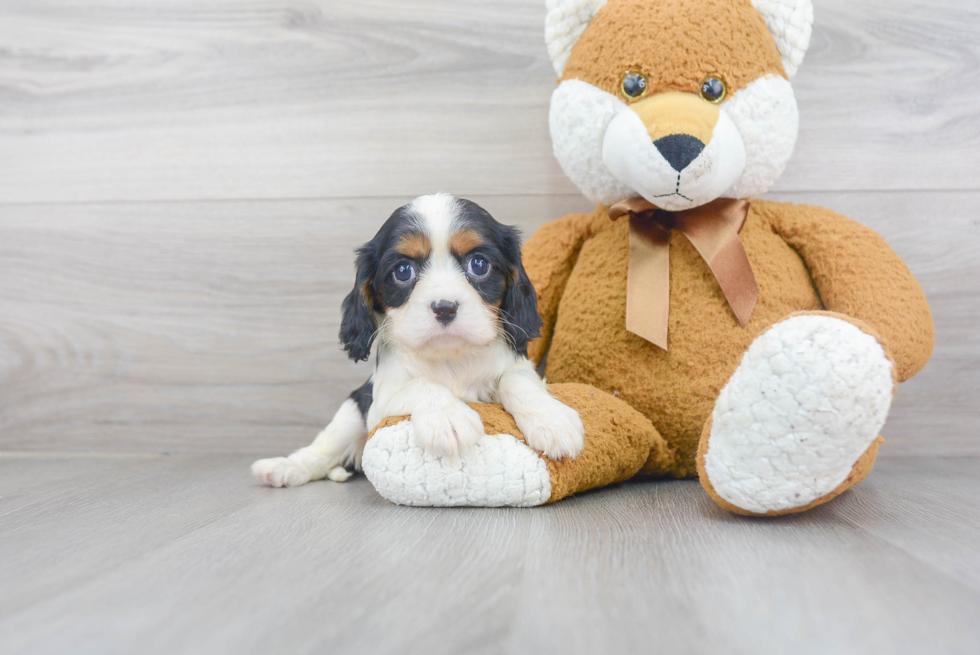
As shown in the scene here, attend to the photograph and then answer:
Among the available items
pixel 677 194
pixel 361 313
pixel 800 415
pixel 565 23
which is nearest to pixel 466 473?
pixel 361 313

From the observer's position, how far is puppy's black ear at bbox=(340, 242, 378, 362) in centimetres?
134

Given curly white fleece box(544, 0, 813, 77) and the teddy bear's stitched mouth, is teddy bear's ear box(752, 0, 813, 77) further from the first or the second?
the teddy bear's stitched mouth

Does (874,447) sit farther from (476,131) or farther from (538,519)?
(476,131)

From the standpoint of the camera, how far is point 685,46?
1.33 meters

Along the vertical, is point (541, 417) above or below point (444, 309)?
below

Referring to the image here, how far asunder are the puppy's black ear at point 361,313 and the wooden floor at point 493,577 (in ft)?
0.96

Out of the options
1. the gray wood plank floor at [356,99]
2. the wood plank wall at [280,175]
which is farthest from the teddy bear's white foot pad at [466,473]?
the gray wood plank floor at [356,99]

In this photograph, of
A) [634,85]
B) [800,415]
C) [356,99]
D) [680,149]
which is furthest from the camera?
[356,99]

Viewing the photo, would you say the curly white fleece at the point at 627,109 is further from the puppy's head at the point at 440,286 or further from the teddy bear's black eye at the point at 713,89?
the puppy's head at the point at 440,286

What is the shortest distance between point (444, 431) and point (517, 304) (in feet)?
1.08

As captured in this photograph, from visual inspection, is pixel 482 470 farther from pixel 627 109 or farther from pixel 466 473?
pixel 627 109

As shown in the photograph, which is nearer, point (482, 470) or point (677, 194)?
point (482, 470)

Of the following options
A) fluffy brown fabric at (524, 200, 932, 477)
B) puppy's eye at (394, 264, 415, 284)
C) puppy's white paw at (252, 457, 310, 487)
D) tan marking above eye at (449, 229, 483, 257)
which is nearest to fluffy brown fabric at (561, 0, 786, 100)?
fluffy brown fabric at (524, 200, 932, 477)

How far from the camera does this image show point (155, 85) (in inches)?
75.6
